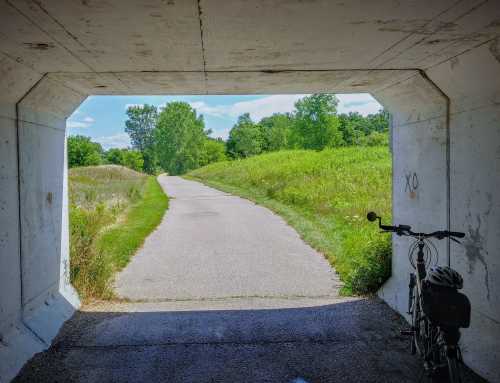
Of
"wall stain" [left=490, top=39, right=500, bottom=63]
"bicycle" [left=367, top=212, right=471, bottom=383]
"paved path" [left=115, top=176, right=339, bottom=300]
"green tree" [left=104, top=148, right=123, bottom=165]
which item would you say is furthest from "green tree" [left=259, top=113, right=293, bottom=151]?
"bicycle" [left=367, top=212, right=471, bottom=383]

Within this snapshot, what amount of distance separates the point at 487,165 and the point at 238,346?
334 centimetres

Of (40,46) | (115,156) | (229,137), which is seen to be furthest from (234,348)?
(115,156)

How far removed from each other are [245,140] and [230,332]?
318ft

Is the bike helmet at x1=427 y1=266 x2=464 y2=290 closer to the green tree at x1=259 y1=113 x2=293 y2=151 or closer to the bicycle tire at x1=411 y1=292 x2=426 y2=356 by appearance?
the bicycle tire at x1=411 y1=292 x2=426 y2=356

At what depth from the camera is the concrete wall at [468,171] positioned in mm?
4270

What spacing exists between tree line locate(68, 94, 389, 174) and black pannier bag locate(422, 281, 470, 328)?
62.0m

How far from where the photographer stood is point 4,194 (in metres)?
4.85

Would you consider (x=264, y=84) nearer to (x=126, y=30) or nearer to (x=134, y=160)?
(x=126, y=30)

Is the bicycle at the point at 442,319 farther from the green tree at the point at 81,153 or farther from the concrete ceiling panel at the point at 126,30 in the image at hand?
the green tree at the point at 81,153

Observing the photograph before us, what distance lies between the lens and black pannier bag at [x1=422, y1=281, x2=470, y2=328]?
3.49 m

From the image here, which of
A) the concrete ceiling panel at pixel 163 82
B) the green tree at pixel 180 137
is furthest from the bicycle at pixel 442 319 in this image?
the green tree at pixel 180 137

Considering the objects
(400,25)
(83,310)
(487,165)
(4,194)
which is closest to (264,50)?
(400,25)

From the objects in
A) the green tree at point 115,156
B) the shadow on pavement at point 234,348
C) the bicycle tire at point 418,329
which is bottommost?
the shadow on pavement at point 234,348

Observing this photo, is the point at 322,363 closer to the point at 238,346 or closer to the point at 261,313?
the point at 238,346
